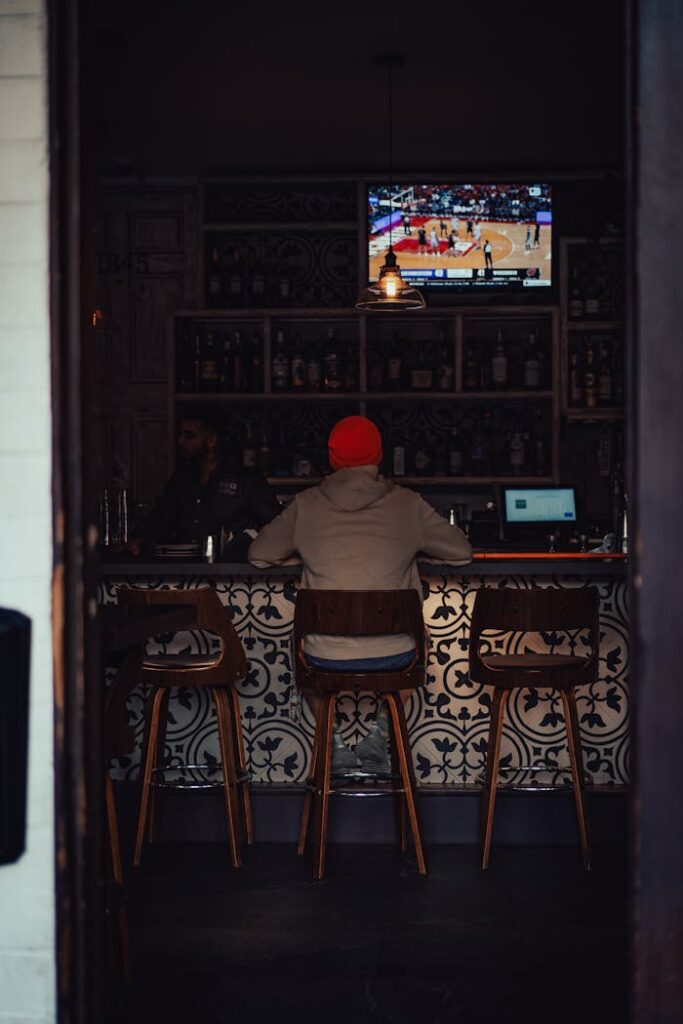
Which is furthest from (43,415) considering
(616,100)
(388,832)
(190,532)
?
(616,100)

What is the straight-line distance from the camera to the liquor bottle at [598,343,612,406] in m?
7.50

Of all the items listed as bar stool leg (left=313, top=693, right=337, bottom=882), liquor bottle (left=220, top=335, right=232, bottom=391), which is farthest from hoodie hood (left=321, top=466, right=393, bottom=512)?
liquor bottle (left=220, top=335, right=232, bottom=391)

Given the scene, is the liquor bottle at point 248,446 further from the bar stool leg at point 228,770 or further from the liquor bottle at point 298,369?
the bar stool leg at point 228,770

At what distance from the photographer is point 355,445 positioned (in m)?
4.38

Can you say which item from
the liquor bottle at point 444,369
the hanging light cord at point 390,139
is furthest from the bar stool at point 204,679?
the liquor bottle at point 444,369

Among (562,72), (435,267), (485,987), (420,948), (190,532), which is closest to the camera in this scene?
(485,987)

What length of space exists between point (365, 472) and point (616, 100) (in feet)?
9.60

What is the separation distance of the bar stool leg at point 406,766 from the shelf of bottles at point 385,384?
10.8 ft

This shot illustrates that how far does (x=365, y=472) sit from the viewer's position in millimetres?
4387

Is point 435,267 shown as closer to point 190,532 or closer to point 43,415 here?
point 190,532

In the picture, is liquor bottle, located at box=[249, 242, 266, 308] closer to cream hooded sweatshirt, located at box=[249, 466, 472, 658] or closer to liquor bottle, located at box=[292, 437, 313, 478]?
liquor bottle, located at box=[292, 437, 313, 478]

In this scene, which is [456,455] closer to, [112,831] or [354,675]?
[354,675]

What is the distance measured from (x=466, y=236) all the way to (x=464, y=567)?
3.61 metres

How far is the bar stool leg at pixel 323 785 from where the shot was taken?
A: 416cm
